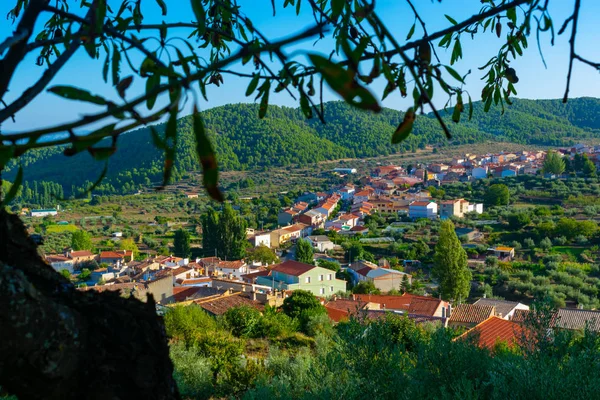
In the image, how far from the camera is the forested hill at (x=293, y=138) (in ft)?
178

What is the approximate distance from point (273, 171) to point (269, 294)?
146 ft

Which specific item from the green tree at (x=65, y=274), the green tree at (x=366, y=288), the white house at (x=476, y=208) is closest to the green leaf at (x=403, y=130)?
the green tree at (x=65, y=274)

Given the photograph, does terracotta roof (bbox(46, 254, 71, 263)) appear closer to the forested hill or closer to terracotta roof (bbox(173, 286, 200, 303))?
terracotta roof (bbox(173, 286, 200, 303))

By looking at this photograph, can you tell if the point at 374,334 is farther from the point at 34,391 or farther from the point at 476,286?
the point at 476,286

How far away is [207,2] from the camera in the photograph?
1.97 m

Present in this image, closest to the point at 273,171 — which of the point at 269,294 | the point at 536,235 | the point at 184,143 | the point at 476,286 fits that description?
the point at 184,143

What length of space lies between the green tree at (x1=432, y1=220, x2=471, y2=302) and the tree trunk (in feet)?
56.9

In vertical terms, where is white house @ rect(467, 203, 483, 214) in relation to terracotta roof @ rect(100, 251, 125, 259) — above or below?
above

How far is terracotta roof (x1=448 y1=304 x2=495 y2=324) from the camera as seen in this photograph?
12.2m

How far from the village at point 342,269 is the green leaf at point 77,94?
0.55 m

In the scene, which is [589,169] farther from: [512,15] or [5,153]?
[5,153]

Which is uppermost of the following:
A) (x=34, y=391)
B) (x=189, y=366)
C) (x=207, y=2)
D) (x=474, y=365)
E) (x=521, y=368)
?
(x=207, y=2)

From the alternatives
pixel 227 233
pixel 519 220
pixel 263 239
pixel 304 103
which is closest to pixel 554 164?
pixel 519 220

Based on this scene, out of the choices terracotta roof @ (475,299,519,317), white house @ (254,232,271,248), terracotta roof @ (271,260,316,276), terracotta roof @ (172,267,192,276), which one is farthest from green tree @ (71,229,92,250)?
terracotta roof @ (475,299,519,317)
